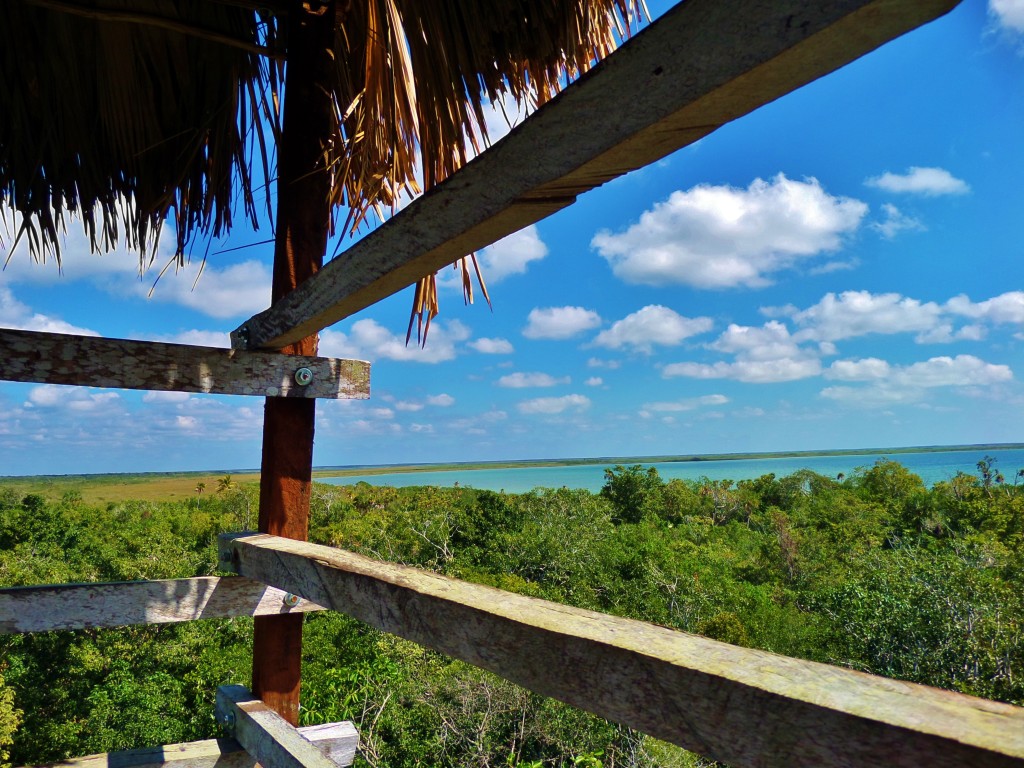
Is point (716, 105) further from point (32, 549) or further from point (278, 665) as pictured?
point (32, 549)

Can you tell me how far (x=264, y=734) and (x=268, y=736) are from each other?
0.03 m

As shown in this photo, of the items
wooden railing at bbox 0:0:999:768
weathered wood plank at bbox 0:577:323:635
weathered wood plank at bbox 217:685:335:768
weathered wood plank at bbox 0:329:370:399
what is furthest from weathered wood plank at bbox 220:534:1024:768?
weathered wood plank at bbox 0:577:323:635

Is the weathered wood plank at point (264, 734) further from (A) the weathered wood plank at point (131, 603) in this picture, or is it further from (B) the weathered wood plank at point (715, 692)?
(B) the weathered wood plank at point (715, 692)

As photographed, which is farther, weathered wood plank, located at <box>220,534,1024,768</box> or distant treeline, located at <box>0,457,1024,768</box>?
distant treeline, located at <box>0,457,1024,768</box>

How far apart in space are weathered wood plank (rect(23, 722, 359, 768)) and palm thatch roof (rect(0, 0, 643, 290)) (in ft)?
4.81

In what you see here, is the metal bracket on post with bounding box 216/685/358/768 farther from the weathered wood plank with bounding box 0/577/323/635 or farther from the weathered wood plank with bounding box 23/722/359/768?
the weathered wood plank with bounding box 0/577/323/635

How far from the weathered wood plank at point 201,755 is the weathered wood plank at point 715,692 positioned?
1.24 meters

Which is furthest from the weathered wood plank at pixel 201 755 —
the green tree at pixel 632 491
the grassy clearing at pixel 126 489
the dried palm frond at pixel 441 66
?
the green tree at pixel 632 491

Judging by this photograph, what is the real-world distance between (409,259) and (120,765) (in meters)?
1.61

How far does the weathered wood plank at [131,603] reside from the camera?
161cm

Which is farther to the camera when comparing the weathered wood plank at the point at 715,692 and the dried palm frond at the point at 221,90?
the dried palm frond at the point at 221,90

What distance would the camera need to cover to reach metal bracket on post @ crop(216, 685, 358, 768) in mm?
1454

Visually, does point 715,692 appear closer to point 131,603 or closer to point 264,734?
point 264,734

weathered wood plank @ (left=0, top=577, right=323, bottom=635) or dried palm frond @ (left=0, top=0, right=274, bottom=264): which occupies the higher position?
dried palm frond @ (left=0, top=0, right=274, bottom=264)
